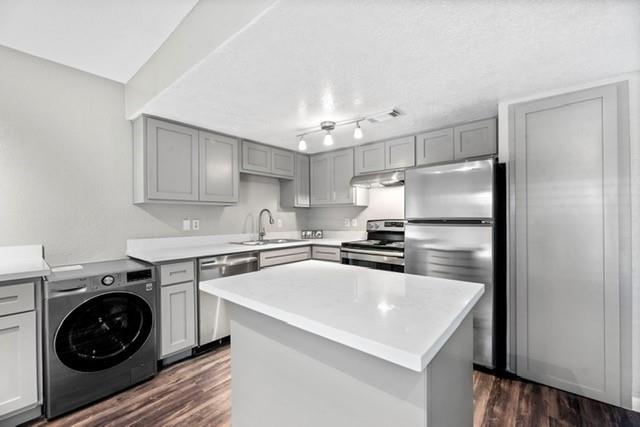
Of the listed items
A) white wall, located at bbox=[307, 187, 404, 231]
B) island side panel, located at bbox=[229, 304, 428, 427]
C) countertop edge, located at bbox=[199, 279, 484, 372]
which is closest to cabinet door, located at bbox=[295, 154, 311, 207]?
white wall, located at bbox=[307, 187, 404, 231]

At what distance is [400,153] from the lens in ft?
10.7

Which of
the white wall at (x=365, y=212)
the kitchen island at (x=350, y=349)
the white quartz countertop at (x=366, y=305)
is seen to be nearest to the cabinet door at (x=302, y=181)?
the white wall at (x=365, y=212)

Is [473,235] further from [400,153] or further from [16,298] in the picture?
[16,298]

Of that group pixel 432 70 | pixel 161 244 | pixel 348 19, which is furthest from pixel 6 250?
pixel 432 70

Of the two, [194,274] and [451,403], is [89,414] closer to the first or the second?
[194,274]

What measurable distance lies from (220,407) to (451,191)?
238 centimetres

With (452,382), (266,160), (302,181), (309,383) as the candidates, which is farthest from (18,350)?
(302,181)

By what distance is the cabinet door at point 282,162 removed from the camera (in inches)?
147

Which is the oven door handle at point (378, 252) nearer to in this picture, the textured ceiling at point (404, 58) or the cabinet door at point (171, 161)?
the textured ceiling at point (404, 58)

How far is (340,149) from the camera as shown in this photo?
3.85 m

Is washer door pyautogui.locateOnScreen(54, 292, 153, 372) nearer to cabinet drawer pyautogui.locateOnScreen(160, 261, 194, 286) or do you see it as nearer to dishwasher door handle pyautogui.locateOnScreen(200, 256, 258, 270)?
cabinet drawer pyautogui.locateOnScreen(160, 261, 194, 286)

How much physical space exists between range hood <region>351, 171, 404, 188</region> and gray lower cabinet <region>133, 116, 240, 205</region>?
1452mm

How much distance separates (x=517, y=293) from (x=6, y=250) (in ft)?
12.7

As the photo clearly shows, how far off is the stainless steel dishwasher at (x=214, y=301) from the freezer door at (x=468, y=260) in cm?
176
